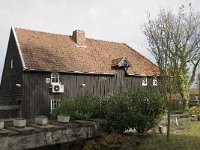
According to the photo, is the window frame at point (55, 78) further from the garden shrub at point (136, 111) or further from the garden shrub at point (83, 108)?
the garden shrub at point (136, 111)

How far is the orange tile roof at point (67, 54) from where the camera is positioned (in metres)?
30.3

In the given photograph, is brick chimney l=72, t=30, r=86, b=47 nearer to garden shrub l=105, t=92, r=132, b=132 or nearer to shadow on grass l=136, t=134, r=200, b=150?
garden shrub l=105, t=92, r=132, b=132

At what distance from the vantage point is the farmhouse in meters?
29.2

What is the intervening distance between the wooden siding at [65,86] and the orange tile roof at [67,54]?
0.72 metres

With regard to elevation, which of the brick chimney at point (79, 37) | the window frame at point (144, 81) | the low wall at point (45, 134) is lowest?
the low wall at point (45, 134)

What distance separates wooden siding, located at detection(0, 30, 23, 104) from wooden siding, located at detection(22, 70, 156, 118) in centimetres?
112

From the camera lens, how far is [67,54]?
33.3m

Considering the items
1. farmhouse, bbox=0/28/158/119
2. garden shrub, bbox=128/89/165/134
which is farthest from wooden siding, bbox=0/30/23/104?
garden shrub, bbox=128/89/165/134

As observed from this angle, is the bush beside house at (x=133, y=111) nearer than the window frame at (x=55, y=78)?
Yes

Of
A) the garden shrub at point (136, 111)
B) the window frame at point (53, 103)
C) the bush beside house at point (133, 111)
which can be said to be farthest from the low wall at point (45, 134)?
the window frame at point (53, 103)

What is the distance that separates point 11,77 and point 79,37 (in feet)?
29.1

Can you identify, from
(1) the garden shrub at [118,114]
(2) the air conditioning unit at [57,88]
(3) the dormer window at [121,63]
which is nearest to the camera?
(1) the garden shrub at [118,114]

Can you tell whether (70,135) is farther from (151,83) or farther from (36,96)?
(151,83)

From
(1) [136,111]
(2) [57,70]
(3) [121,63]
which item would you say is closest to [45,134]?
(1) [136,111]
